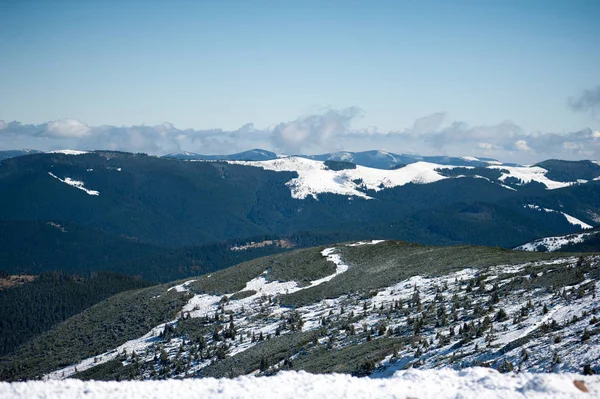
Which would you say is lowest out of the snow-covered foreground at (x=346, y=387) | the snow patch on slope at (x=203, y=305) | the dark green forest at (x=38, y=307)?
the dark green forest at (x=38, y=307)

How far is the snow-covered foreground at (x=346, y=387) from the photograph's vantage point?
21328 mm

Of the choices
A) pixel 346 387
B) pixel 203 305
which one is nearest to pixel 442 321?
pixel 346 387

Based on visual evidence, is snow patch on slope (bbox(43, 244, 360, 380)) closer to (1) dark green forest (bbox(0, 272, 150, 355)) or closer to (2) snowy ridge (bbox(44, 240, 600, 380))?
(2) snowy ridge (bbox(44, 240, 600, 380))

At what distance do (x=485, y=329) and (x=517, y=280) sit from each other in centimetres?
1514

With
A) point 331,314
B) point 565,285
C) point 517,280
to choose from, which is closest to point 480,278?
point 517,280

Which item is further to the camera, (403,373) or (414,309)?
(414,309)

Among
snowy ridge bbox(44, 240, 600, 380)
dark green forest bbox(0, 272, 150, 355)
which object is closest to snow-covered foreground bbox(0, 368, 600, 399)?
snowy ridge bbox(44, 240, 600, 380)

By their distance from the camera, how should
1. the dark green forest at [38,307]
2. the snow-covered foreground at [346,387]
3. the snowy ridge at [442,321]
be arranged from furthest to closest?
1. the dark green forest at [38,307]
2. the snowy ridge at [442,321]
3. the snow-covered foreground at [346,387]

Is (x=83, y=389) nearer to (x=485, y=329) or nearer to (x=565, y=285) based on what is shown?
(x=485, y=329)

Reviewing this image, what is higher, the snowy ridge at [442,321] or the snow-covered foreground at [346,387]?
the snow-covered foreground at [346,387]

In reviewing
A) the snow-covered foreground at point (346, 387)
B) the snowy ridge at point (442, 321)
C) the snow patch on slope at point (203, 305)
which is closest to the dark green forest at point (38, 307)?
the snow patch on slope at point (203, 305)

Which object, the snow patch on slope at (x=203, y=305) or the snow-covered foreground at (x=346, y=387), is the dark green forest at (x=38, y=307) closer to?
the snow patch on slope at (x=203, y=305)

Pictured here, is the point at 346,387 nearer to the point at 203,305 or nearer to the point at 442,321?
the point at 442,321

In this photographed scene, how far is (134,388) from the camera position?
23359mm
